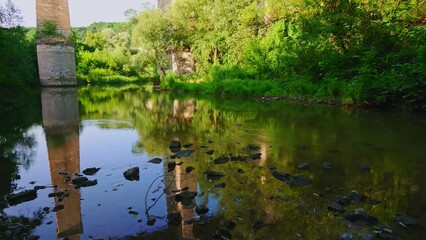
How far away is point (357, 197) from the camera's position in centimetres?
441

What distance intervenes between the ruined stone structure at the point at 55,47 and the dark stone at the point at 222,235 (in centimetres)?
3656

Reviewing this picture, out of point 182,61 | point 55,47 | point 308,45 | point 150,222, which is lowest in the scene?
Result: point 150,222

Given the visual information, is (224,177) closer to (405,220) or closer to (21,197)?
(405,220)

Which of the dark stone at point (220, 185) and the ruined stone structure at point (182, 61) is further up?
the ruined stone structure at point (182, 61)

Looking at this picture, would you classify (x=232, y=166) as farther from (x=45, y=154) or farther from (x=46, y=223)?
(x=45, y=154)

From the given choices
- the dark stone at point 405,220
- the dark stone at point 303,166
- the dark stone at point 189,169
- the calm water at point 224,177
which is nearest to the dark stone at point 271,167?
the calm water at point 224,177

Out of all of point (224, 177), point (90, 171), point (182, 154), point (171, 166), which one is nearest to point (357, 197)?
point (224, 177)

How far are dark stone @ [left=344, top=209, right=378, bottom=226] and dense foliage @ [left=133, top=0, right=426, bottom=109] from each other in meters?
9.95

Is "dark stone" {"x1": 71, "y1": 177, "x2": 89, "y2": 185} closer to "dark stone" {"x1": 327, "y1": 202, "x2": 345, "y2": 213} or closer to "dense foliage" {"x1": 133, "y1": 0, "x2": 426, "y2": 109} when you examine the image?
"dark stone" {"x1": 327, "y1": 202, "x2": 345, "y2": 213}

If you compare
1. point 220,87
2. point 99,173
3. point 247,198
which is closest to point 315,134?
point 247,198

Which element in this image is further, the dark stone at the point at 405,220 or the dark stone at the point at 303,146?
the dark stone at the point at 303,146

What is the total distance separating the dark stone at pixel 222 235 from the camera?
346 centimetres

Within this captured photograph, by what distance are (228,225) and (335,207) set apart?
1.39 meters

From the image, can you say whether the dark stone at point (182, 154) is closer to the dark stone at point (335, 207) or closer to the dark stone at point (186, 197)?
the dark stone at point (186, 197)
